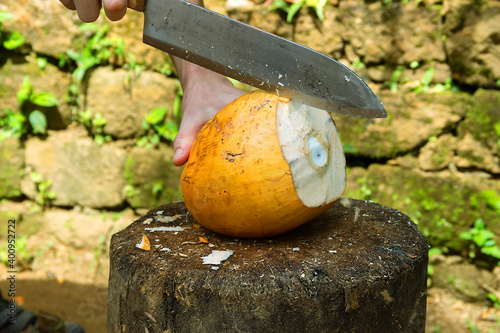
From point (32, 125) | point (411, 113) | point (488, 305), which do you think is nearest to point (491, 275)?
point (488, 305)

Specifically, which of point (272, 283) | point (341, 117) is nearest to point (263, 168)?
point (272, 283)

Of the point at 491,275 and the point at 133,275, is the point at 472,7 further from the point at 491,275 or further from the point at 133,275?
the point at 133,275

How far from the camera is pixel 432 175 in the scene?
2658mm

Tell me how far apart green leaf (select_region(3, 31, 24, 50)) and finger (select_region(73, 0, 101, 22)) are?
6.47 ft

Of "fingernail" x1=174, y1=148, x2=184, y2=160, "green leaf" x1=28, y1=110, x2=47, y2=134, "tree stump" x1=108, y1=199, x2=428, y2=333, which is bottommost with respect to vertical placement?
"green leaf" x1=28, y1=110, x2=47, y2=134

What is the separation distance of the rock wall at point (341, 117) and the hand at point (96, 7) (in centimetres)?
151

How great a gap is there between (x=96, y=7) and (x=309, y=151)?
2.64 ft

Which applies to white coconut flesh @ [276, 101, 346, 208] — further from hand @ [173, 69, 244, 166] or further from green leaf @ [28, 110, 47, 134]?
green leaf @ [28, 110, 47, 134]

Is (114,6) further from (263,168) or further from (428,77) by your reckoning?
(428,77)

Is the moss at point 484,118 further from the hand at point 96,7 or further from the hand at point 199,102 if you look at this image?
the hand at point 96,7

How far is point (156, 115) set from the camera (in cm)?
295

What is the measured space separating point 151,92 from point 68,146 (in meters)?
0.72

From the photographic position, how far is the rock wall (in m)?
2.58

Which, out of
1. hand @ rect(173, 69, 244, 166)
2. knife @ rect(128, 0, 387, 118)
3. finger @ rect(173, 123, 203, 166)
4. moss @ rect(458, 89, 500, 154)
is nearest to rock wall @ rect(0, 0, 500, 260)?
moss @ rect(458, 89, 500, 154)
